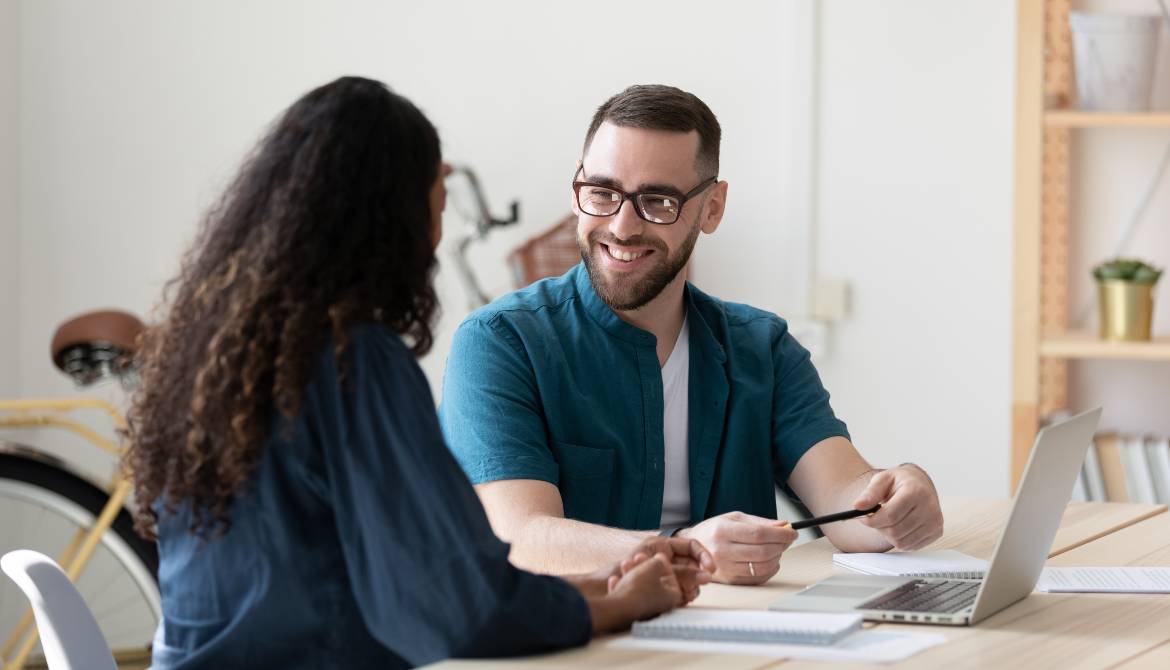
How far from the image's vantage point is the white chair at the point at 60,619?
145 cm

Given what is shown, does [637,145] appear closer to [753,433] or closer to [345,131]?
[753,433]

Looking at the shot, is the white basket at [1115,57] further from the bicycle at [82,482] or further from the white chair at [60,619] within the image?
the white chair at [60,619]

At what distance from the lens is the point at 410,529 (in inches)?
49.2

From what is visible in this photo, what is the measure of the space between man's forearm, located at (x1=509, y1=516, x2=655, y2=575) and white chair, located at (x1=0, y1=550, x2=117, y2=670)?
0.51 metres

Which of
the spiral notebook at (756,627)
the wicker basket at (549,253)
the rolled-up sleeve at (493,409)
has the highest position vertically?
the wicker basket at (549,253)

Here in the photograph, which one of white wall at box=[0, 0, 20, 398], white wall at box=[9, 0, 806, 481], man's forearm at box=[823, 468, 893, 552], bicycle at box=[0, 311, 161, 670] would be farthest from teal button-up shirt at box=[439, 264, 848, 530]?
white wall at box=[0, 0, 20, 398]

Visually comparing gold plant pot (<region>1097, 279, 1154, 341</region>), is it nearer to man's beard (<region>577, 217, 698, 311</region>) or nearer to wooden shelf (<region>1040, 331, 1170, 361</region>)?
wooden shelf (<region>1040, 331, 1170, 361</region>)

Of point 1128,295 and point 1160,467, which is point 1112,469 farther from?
point 1128,295

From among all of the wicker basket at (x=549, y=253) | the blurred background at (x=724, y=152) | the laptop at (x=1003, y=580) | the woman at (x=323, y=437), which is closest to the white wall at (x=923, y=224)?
the blurred background at (x=724, y=152)

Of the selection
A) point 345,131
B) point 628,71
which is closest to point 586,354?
point 345,131

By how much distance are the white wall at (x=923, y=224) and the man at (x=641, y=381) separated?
1323 millimetres

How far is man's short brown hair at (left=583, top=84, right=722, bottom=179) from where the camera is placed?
6.97ft

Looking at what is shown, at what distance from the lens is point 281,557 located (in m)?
1.30

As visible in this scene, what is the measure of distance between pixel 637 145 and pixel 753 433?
443 millimetres
